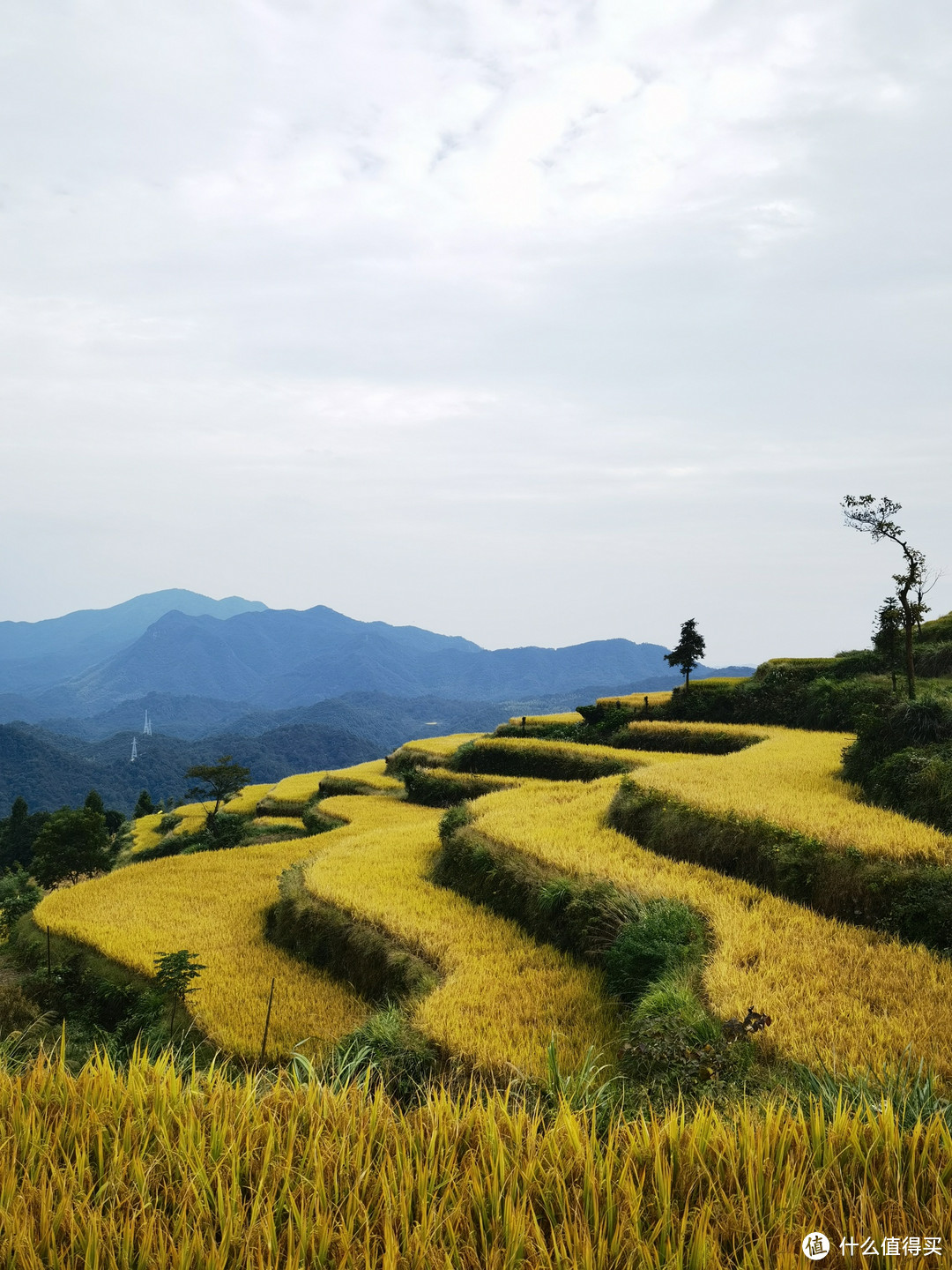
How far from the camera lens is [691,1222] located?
2736mm

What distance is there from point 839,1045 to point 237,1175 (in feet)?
16.0

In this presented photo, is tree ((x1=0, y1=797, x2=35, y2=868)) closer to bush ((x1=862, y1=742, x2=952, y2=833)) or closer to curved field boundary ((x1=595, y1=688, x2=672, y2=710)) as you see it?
curved field boundary ((x1=595, y1=688, x2=672, y2=710))

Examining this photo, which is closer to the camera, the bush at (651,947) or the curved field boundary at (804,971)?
the curved field boundary at (804,971)

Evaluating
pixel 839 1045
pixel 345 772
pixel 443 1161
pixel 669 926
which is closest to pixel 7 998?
pixel 669 926

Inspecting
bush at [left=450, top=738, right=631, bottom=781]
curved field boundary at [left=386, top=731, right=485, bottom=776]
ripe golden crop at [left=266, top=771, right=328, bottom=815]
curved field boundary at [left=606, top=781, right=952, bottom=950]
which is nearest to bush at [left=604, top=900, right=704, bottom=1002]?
curved field boundary at [left=606, top=781, right=952, bottom=950]

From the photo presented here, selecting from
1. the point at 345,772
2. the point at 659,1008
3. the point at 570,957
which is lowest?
the point at 345,772

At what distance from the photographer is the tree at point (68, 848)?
115ft

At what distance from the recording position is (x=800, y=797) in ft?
39.3

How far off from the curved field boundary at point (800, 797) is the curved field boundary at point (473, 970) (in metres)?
3.91

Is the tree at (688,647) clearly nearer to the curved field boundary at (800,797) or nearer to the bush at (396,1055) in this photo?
the curved field boundary at (800,797)

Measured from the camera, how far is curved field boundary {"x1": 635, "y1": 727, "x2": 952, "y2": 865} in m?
9.09

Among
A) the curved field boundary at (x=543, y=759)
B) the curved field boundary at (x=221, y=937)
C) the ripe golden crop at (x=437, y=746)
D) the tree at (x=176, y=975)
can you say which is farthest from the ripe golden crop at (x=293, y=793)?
the tree at (x=176, y=975)

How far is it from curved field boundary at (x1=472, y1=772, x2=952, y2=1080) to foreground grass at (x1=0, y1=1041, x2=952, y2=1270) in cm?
219

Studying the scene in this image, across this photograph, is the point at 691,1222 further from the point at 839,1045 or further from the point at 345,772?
the point at 345,772
